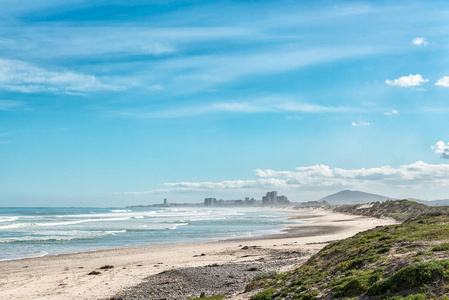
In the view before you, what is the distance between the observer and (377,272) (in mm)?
10719

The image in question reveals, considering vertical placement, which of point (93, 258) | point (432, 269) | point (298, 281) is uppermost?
point (432, 269)

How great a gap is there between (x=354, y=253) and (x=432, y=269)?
4876 mm

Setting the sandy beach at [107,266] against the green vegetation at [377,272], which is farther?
the sandy beach at [107,266]

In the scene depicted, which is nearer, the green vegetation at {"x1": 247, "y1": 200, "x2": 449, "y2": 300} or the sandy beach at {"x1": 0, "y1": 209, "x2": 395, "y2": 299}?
the green vegetation at {"x1": 247, "y1": 200, "x2": 449, "y2": 300}

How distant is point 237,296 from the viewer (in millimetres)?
13117

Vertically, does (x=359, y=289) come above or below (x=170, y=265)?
above

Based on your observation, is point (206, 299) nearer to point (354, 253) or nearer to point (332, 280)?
point (332, 280)

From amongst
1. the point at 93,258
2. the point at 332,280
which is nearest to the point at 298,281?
the point at 332,280

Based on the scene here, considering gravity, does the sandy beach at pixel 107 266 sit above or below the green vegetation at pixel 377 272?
below

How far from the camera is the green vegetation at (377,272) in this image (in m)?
9.20

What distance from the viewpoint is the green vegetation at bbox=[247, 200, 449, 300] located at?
920 centimetres

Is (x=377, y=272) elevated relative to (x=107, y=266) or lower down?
elevated

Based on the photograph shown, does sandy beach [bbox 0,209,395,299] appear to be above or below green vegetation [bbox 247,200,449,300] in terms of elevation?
below

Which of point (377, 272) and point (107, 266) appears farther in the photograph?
point (107, 266)
